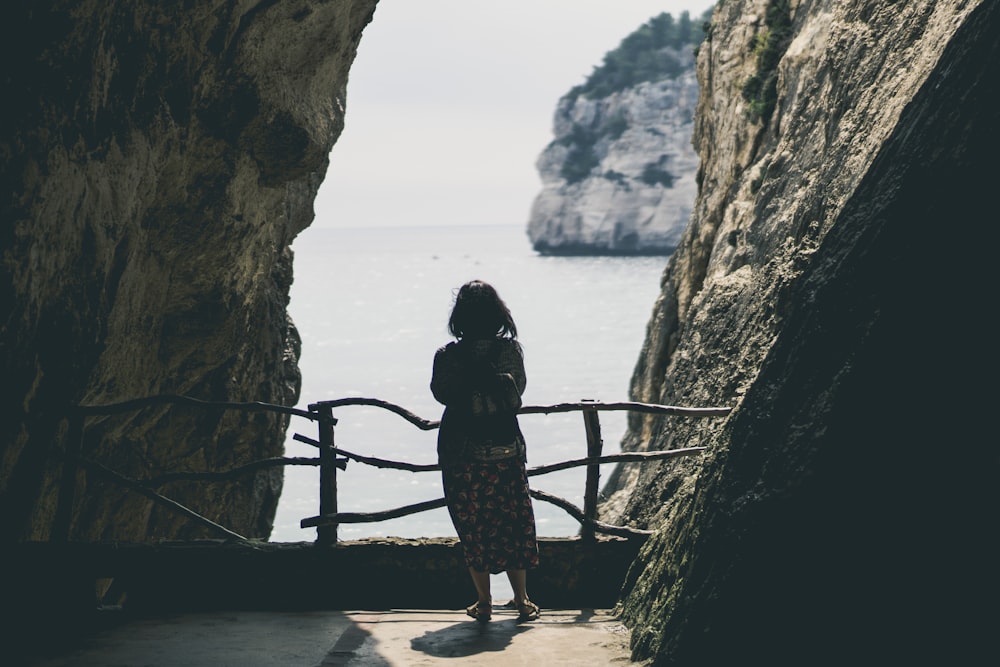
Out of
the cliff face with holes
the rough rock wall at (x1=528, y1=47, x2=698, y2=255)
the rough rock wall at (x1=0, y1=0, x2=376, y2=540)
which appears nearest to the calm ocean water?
the rough rock wall at (x1=528, y1=47, x2=698, y2=255)

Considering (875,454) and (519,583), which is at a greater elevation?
(875,454)

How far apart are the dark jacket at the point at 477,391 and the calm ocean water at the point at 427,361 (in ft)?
73.7

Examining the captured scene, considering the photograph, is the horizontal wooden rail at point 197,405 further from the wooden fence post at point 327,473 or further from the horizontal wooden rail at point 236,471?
the horizontal wooden rail at point 236,471

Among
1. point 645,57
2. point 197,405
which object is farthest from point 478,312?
point 645,57

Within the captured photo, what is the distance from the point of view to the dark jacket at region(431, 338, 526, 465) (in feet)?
19.2

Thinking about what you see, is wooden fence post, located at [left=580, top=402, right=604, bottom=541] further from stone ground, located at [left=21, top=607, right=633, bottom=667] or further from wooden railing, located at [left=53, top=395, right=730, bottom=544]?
stone ground, located at [left=21, top=607, right=633, bottom=667]

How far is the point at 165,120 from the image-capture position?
791 cm

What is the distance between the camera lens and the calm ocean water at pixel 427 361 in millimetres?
55844

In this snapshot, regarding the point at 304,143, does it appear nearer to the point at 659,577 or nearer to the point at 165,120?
the point at 165,120

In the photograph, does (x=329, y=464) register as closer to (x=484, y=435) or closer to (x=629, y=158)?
(x=484, y=435)

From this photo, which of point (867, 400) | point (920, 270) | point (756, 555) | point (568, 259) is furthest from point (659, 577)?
point (568, 259)

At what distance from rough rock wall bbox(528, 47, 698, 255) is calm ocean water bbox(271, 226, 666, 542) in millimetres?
5660

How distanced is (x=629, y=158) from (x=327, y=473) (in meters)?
159

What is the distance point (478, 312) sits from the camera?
587 centimetres
